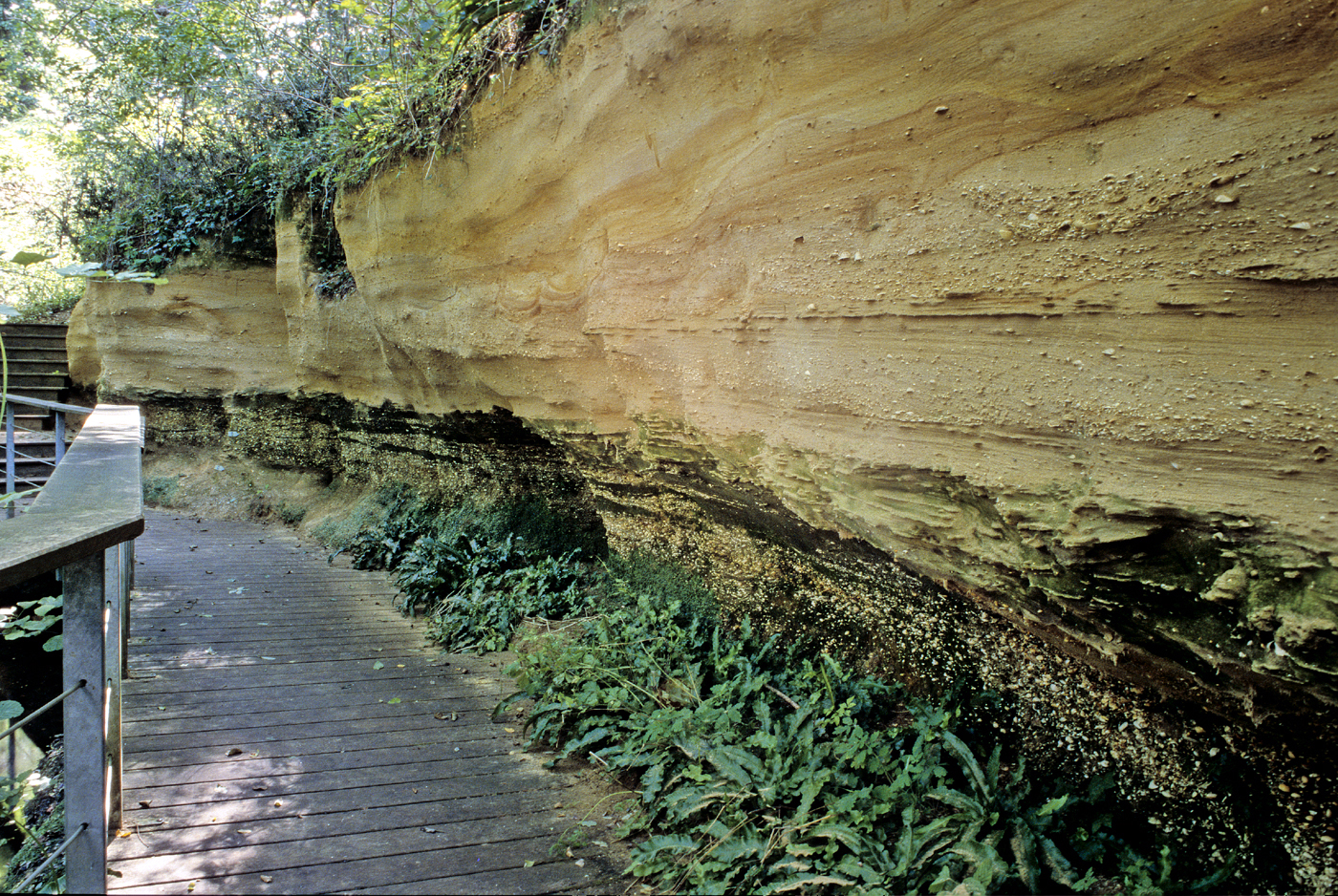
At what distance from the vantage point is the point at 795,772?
2887 millimetres

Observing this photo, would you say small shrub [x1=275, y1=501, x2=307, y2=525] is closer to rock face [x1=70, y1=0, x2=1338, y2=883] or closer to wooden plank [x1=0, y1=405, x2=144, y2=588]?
rock face [x1=70, y1=0, x2=1338, y2=883]

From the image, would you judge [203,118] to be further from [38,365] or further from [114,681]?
[114,681]

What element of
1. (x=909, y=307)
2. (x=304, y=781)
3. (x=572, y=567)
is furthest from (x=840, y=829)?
(x=572, y=567)

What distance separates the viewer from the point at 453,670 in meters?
4.43

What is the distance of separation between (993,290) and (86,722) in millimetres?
2774

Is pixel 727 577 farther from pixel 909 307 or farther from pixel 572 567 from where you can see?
pixel 909 307

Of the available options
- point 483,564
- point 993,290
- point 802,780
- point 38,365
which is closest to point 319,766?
point 802,780

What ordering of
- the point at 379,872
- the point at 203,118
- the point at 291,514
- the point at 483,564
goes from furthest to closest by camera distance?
the point at 203,118, the point at 291,514, the point at 483,564, the point at 379,872

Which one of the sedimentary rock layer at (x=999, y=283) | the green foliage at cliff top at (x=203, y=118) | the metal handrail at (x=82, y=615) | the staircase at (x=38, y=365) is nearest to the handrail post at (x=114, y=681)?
the metal handrail at (x=82, y=615)

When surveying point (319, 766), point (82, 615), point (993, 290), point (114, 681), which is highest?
point (993, 290)

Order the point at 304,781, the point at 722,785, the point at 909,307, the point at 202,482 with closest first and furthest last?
1. the point at 909,307
2. the point at 722,785
3. the point at 304,781
4. the point at 202,482

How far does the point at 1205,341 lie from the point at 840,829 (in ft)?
6.23

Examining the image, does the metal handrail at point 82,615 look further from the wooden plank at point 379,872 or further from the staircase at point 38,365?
the staircase at point 38,365

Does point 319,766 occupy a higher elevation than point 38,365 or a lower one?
lower
